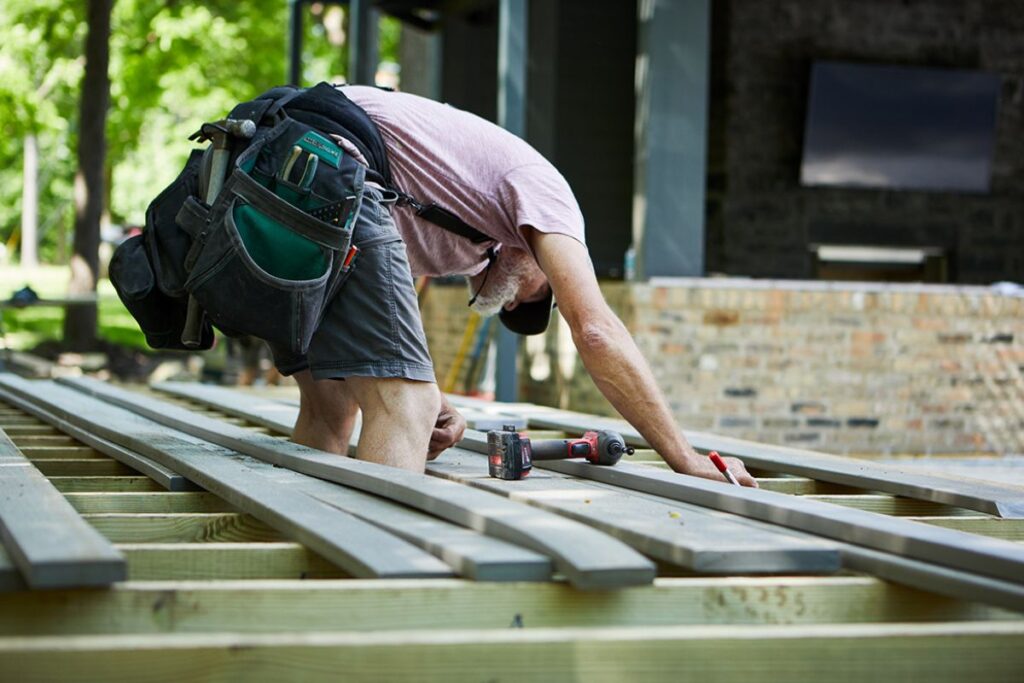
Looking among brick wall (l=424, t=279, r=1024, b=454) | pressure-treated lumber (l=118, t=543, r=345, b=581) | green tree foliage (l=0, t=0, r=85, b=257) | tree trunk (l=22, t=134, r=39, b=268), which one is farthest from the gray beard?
tree trunk (l=22, t=134, r=39, b=268)

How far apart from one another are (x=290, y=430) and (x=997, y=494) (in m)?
2.23

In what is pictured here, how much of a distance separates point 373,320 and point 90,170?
11.4 m

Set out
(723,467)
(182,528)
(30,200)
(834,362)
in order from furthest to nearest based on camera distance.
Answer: (30,200) < (834,362) < (723,467) < (182,528)

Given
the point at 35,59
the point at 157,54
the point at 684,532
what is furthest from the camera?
the point at 35,59

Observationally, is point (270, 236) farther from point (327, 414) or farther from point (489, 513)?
point (489, 513)

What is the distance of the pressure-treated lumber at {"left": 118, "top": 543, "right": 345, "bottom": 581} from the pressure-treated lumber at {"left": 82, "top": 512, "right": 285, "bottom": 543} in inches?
13.6

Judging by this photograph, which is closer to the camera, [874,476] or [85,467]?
[874,476]

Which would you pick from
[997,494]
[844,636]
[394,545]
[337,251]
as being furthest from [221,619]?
[997,494]

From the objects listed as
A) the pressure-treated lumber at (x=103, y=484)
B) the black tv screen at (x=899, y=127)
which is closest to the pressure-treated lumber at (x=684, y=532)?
the pressure-treated lumber at (x=103, y=484)

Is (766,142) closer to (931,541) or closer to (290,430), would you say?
(290,430)

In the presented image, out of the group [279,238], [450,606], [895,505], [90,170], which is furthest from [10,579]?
[90,170]

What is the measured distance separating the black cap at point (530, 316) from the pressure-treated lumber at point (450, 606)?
183cm

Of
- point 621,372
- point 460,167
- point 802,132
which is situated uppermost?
point 802,132

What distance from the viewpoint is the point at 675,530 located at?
2.31m
